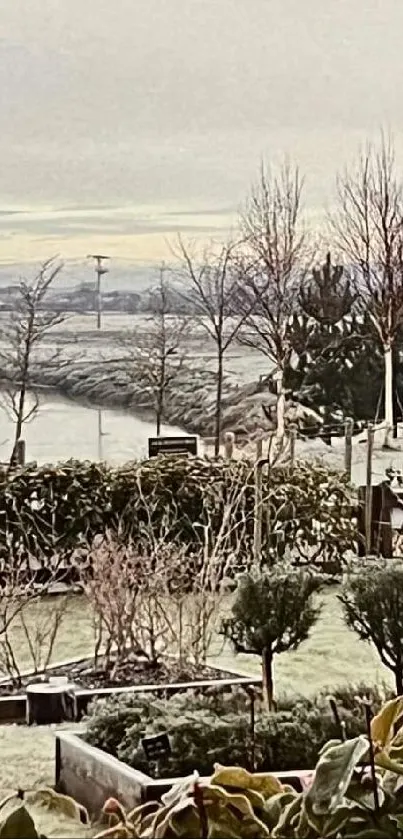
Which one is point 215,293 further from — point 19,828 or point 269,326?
point 19,828

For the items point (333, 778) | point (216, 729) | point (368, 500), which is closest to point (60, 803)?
point (333, 778)

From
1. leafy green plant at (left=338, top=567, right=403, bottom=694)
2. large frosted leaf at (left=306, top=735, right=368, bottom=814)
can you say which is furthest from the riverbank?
large frosted leaf at (left=306, top=735, right=368, bottom=814)

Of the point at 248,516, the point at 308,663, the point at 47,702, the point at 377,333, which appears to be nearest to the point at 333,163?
the point at 377,333

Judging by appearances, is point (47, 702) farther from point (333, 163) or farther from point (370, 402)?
point (333, 163)

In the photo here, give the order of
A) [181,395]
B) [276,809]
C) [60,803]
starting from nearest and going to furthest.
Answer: [276,809], [60,803], [181,395]

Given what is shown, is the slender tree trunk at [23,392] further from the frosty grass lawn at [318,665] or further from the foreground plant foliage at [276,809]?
the foreground plant foliage at [276,809]

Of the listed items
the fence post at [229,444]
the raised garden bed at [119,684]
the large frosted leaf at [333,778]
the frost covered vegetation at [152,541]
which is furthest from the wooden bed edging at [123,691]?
the large frosted leaf at [333,778]
